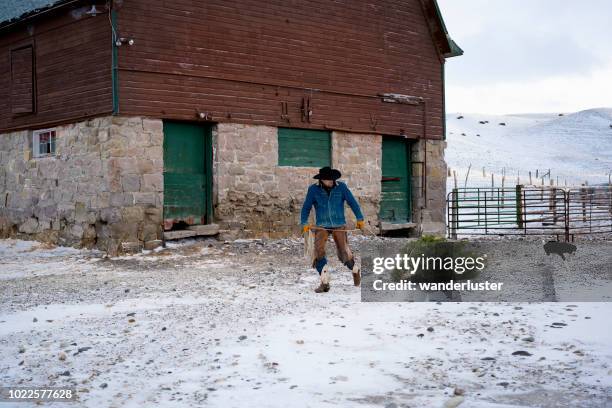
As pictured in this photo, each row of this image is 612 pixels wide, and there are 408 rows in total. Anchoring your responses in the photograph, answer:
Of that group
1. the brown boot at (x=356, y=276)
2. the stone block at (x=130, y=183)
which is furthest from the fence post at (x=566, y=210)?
the stone block at (x=130, y=183)

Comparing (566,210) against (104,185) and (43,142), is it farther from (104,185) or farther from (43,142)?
(43,142)

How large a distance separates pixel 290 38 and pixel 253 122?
245 cm

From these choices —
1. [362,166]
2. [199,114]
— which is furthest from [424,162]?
[199,114]

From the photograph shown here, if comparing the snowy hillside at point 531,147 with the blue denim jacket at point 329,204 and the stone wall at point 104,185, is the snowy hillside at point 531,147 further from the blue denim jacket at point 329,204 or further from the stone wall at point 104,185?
the blue denim jacket at point 329,204

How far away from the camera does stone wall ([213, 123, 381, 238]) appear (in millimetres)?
15062

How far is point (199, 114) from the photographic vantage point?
14.7 m

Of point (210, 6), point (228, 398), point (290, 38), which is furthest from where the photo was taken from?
point (290, 38)

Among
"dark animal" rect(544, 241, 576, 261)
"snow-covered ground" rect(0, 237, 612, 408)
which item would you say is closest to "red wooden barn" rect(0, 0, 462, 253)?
"snow-covered ground" rect(0, 237, 612, 408)

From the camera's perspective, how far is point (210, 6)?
49.2 ft

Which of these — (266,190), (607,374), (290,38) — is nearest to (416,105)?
(290,38)

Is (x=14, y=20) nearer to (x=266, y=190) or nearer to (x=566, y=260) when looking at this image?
(x=266, y=190)

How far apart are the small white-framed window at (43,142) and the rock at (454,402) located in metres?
13.0

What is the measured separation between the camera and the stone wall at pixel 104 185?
1362 cm

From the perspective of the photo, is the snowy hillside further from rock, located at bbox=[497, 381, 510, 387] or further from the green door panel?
rock, located at bbox=[497, 381, 510, 387]
